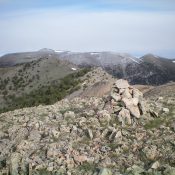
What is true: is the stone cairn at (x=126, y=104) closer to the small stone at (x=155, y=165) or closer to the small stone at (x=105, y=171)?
the small stone at (x=155, y=165)

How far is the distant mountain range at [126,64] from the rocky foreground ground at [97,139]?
342ft

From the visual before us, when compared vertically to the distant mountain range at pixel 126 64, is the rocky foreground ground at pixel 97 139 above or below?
above

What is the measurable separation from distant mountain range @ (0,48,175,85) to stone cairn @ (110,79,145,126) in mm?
103681

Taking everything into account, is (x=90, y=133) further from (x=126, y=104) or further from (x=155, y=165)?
(x=155, y=165)

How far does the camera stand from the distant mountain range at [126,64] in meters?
133

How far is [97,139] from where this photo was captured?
18.3 metres

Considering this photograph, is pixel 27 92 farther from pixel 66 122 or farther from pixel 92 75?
pixel 66 122

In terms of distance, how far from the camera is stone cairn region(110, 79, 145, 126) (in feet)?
64.8

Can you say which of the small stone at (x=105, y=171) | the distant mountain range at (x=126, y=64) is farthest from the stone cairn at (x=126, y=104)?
the distant mountain range at (x=126, y=64)

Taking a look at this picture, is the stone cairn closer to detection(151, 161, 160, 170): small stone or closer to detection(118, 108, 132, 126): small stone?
detection(118, 108, 132, 126): small stone

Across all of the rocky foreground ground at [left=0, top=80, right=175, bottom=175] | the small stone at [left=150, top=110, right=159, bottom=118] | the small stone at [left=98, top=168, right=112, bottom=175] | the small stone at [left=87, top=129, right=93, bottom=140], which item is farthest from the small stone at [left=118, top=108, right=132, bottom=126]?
the small stone at [left=98, top=168, right=112, bottom=175]

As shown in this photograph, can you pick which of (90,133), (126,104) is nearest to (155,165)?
(90,133)

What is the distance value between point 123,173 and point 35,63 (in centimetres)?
6023

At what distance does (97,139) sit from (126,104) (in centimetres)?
259
